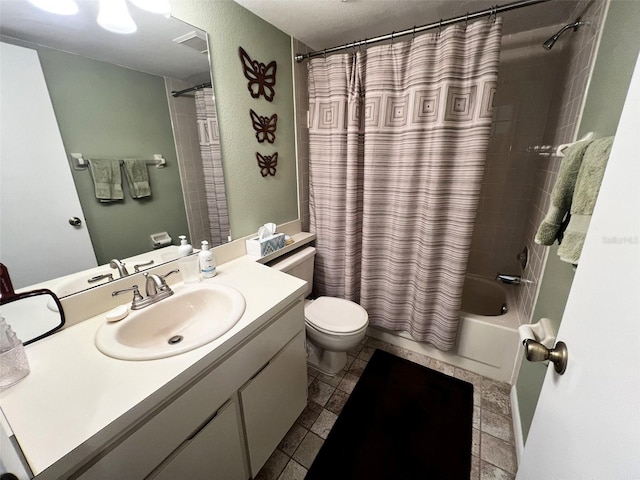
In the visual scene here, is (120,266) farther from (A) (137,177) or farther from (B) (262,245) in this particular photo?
(B) (262,245)

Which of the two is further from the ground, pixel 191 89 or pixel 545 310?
pixel 191 89

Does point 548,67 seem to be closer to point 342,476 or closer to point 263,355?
point 263,355

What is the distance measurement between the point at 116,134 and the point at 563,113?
216cm

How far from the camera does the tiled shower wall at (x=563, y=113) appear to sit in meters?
1.11

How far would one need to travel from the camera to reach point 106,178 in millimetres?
933

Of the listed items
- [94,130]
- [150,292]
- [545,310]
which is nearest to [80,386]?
[150,292]

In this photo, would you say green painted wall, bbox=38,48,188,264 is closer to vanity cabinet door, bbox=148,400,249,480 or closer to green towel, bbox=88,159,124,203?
green towel, bbox=88,159,124,203

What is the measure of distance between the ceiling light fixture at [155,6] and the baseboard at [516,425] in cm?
239

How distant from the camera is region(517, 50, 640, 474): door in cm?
34

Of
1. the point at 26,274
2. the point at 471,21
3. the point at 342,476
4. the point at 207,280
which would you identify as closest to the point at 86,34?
the point at 26,274

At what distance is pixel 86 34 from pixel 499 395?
2.53 m

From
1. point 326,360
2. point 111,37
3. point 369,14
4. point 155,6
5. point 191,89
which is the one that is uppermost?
point 369,14

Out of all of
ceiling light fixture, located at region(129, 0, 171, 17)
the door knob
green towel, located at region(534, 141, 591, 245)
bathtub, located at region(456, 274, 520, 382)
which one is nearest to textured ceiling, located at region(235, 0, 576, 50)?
ceiling light fixture, located at region(129, 0, 171, 17)

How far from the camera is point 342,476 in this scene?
114 cm
